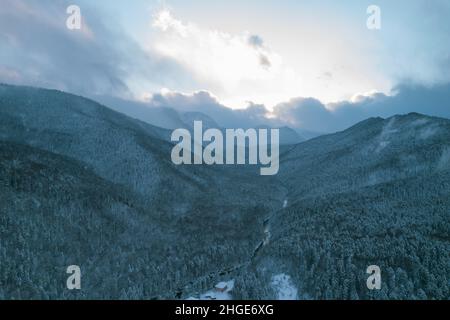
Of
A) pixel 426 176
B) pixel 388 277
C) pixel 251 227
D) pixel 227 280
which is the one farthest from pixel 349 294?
pixel 426 176

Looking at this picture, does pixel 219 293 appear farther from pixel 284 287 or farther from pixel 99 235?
pixel 99 235

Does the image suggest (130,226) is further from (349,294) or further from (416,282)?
(416,282)

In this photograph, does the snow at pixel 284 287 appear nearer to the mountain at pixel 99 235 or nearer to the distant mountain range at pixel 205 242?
the distant mountain range at pixel 205 242

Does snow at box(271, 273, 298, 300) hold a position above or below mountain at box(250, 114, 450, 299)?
below
